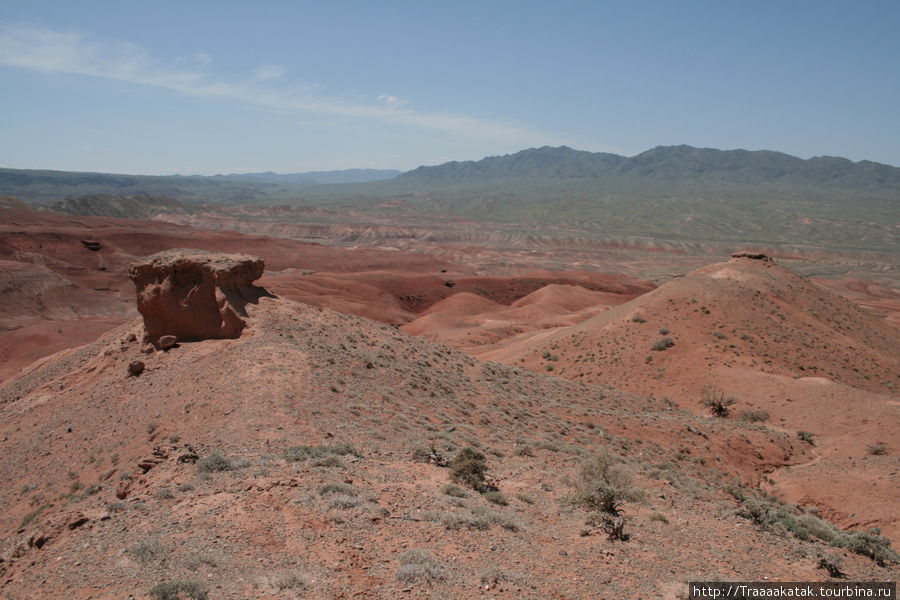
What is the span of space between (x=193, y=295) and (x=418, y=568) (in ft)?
40.8

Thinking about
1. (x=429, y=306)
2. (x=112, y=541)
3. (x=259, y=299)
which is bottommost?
(x=429, y=306)

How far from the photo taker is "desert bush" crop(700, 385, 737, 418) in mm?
19422

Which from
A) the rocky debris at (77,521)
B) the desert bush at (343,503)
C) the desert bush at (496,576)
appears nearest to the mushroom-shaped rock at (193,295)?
the rocky debris at (77,521)

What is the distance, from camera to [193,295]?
15859mm

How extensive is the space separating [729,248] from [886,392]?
98.3 m

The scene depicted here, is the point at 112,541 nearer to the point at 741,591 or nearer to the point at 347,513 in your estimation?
the point at 347,513

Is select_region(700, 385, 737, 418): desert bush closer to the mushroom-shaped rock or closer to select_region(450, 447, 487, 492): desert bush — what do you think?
select_region(450, 447, 487, 492): desert bush

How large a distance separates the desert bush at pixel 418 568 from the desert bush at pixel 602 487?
312cm

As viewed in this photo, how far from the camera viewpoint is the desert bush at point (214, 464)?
8289mm

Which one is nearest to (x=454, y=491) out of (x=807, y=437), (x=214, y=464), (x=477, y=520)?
(x=477, y=520)

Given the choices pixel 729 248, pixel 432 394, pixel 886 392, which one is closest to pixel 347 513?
pixel 432 394

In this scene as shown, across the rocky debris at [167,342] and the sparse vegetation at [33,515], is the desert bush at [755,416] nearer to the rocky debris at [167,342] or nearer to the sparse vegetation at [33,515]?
the rocky debris at [167,342]

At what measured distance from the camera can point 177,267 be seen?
16.2m

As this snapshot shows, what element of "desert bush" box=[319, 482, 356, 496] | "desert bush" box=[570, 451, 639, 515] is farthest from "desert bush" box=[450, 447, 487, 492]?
"desert bush" box=[319, 482, 356, 496]
